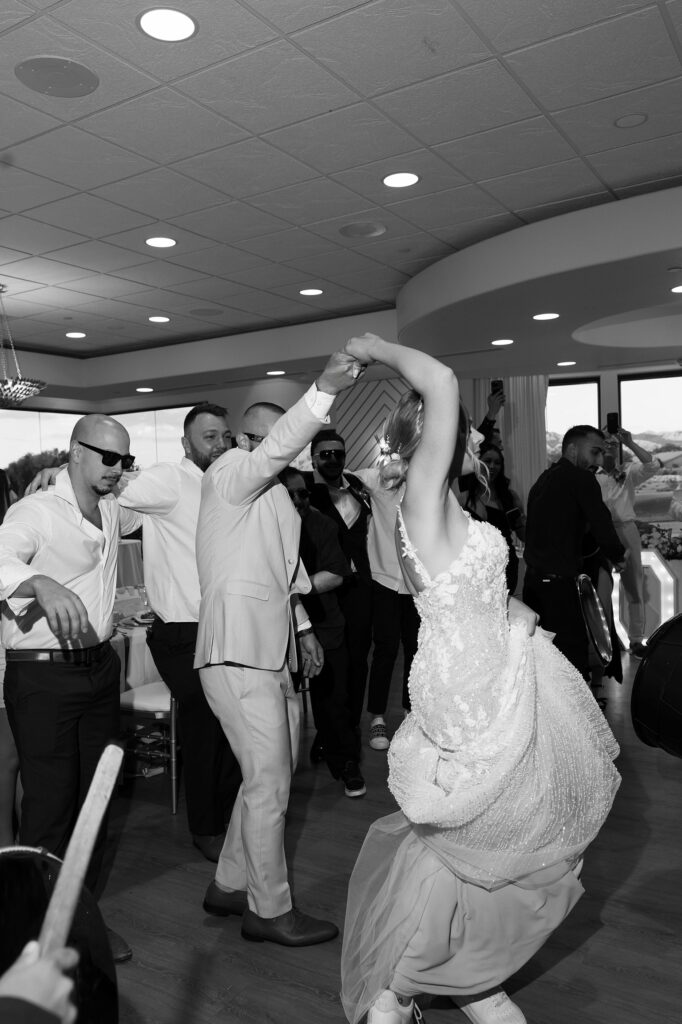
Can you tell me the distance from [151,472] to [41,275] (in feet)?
15.0

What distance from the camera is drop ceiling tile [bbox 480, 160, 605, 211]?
4.93 metres

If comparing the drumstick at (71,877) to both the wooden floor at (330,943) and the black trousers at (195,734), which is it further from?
the black trousers at (195,734)

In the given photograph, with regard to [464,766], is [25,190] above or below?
above

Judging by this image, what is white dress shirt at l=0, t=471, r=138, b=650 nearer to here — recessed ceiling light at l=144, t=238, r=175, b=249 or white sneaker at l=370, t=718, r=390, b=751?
white sneaker at l=370, t=718, r=390, b=751

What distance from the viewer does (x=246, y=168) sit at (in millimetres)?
4766

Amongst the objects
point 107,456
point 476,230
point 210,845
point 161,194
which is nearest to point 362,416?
point 476,230

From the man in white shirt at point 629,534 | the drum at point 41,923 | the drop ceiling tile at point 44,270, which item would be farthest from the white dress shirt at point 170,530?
the man in white shirt at point 629,534

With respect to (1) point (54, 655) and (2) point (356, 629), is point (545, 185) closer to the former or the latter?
(2) point (356, 629)

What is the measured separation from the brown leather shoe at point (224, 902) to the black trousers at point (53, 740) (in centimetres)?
44

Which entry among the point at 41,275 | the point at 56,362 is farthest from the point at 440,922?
the point at 56,362

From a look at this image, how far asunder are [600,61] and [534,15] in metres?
0.53

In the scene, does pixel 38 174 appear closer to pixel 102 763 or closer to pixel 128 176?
pixel 128 176

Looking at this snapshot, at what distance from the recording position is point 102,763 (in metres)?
0.72

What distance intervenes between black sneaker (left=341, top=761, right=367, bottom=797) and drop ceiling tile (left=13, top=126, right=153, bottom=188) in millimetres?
3445
